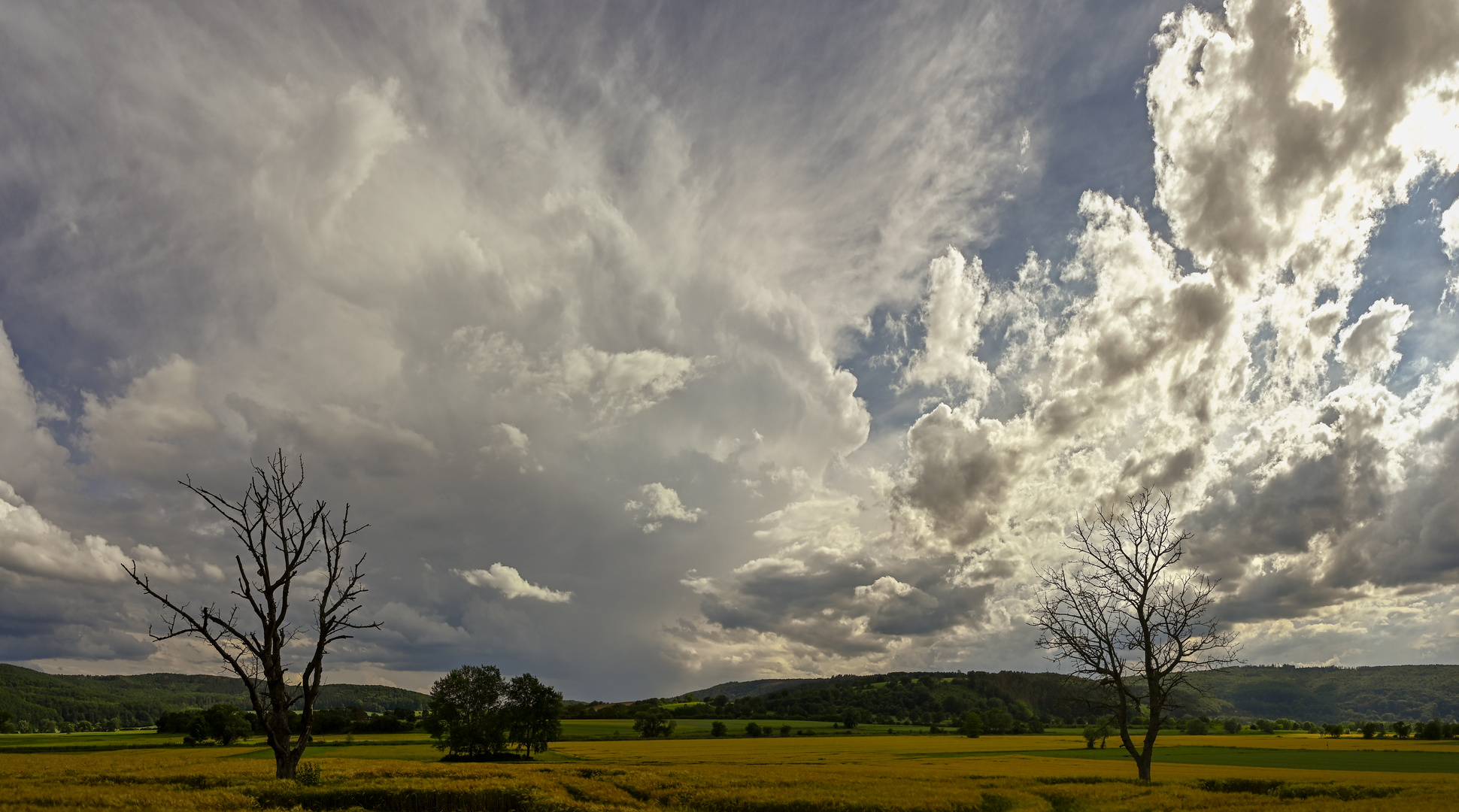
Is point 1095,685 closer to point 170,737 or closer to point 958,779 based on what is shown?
point 958,779

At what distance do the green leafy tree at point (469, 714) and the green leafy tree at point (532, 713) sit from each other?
4.12ft

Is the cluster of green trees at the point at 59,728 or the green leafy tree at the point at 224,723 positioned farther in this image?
the cluster of green trees at the point at 59,728

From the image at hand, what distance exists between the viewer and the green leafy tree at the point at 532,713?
75.6 m

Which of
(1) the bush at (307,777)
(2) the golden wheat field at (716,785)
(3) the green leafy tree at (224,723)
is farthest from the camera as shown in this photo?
(3) the green leafy tree at (224,723)

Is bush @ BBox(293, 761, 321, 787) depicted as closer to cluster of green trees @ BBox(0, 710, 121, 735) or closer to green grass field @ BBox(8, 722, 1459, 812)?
green grass field @ BBox(8, 722, 1459, 812)

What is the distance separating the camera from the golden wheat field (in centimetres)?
2780

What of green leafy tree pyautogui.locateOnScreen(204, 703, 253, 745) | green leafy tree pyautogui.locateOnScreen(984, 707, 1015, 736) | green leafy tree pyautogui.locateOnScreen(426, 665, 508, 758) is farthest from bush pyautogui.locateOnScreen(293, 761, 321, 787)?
green leafy tree pyautogui.locateOnScreen(984, 707, 1015, 736)

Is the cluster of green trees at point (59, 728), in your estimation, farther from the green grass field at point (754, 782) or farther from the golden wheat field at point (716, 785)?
the golden wheat field at point (716, 785)

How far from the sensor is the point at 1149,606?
32000mm

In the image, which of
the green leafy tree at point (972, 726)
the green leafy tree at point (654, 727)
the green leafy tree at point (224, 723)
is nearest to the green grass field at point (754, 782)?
the green leafy tree at point (224, 723)

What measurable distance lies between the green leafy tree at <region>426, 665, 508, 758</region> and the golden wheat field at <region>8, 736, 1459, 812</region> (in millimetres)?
6753

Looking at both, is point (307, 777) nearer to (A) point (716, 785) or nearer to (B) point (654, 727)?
(A) point (716, 785)

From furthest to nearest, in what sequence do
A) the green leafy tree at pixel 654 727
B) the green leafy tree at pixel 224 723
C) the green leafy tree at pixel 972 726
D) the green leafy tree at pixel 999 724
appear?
the green leafy tree at pixel 999 724 < the green leafy tree at pixel 972 726 < the green leafy tree at pixel 654 727 < the green leafy tree at pixel 224 723

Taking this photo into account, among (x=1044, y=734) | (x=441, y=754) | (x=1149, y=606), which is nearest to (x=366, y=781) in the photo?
(x=1149, y=606)
